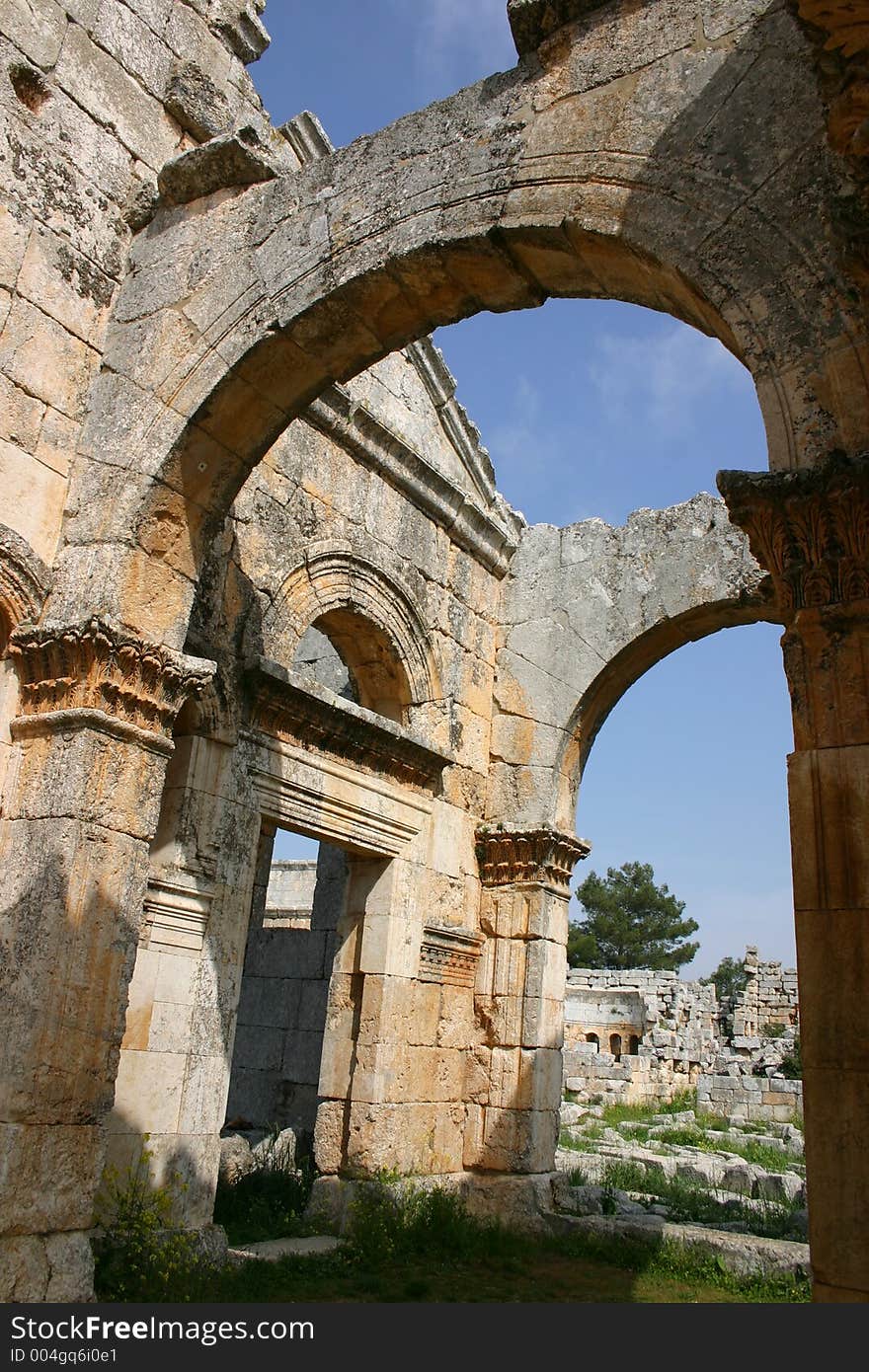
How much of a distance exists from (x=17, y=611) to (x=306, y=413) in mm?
3146

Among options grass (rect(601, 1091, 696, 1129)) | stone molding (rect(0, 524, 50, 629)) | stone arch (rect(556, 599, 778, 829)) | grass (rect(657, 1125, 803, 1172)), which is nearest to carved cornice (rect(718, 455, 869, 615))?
stone molding (rect(0, 524, 50, 629))

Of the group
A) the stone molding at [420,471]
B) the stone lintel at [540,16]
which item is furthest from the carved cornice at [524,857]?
the stone lintel at [540,16]

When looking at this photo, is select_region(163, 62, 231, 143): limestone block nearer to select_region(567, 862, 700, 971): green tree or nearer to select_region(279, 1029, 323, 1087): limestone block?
select_region(279, 1029, 323, 1087): limestone block

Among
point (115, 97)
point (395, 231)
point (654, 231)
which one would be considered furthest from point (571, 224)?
point (115, 97)

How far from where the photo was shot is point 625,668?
28.9ft

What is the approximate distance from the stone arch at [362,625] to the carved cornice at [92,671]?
188cm

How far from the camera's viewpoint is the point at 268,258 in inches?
202

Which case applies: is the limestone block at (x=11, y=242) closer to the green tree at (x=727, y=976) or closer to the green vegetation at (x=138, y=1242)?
the green vegetation at (x=138, y=1242)

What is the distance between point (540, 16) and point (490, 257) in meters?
1.10

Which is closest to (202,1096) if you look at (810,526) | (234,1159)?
(234,1159)

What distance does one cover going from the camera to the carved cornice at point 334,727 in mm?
→ 6402

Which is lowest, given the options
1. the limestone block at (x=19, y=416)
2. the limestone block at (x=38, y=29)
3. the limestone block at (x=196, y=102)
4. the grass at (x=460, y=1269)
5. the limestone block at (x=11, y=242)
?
the grass at (x=460, y=1269)

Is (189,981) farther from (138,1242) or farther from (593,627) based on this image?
(593,627)

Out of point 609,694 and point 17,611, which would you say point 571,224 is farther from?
point 609,694
